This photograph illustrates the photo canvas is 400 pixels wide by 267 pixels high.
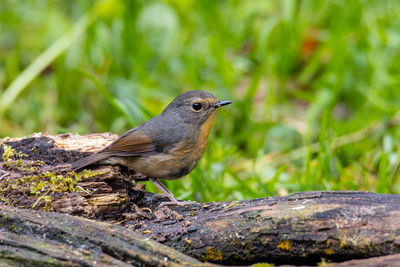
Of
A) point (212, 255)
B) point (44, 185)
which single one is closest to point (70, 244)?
point (44, 185)

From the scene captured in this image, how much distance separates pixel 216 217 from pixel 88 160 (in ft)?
3.44

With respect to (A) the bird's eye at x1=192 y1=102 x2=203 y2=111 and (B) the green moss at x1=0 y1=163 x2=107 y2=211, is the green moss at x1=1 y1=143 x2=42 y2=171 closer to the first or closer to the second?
(B) the green moss at x1=0 y1=163 x2=107 y2=211

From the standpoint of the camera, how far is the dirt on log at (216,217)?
2754 millimetres

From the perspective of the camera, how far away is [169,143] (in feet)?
13.5

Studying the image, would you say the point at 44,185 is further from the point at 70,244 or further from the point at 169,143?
the point at 169,143

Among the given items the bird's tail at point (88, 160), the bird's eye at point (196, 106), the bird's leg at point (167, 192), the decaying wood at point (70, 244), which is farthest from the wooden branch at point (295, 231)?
the bird's eye at point (196, 106)

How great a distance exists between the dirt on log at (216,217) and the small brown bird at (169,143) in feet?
0.99

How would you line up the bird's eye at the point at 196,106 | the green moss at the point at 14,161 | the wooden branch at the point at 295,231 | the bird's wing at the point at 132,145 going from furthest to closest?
the bird's eye at the point at 196,106, the bird's wing at the point at 132,145, the green moss at the point at 14,161, the wooden branch at the point at 295,231

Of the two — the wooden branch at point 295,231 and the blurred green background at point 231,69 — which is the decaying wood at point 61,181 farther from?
the blurred green background at point 231,69

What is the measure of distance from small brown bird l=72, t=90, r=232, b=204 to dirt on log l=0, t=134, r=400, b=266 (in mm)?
302

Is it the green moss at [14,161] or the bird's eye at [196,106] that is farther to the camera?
the bird's eye at [196,106]

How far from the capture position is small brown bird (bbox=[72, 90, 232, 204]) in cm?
391

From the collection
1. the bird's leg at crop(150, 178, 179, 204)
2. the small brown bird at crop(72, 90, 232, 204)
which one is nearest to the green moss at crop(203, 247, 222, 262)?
the bird's leg at crop(150, 178, 179, 204)

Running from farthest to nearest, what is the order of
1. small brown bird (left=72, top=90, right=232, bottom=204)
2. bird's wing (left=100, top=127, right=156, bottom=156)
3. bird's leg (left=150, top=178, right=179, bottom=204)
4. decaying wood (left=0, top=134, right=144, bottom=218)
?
small brown bird (left=72, top=90, right=232, bottom=204) < bird's wing (left=100, top=127, right=156, bottom=156) < bird's leg (left=150, top=178, right=179, bottom=204) < decaying wood (left=0, top=134, right=144, bottom=218)
